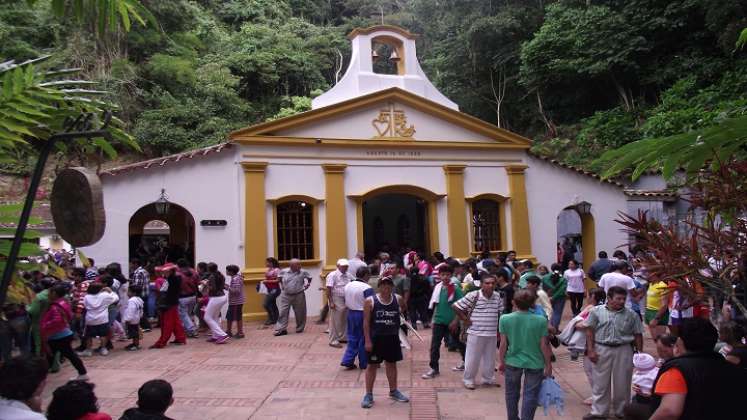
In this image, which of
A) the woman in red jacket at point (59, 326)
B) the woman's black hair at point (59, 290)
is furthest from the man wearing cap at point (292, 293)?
the woman's black hair at point (59, 290)

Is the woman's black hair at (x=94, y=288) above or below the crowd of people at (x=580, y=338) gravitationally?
above

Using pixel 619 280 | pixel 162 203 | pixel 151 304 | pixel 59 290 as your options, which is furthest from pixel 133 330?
pixel 619 280

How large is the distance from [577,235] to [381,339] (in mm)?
18949

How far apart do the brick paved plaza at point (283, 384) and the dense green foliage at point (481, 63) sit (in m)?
14.2

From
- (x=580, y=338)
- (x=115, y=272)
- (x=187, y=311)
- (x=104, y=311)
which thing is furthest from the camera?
(x=187, y=311)

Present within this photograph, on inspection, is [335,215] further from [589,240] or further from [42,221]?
[42,221]

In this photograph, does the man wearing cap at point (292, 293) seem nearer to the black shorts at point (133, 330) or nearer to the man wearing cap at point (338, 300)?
the man wearing cap at point (338, 300)

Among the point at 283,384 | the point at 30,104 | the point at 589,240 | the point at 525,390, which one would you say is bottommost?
the point at 283,384

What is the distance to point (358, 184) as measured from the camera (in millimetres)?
15820

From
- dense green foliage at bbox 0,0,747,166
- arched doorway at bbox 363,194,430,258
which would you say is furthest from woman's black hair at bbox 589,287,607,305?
arched doorway at bbox 363,194,430,258

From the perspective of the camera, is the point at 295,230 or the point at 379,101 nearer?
the point at 295,230

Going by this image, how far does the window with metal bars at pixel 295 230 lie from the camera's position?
598 inches

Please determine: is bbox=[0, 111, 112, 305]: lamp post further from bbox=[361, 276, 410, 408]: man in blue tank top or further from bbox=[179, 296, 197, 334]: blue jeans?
bbox=[179, 296, 197, 334]: blue jeans

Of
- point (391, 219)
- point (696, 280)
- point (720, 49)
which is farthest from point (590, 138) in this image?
point (696, 280)
